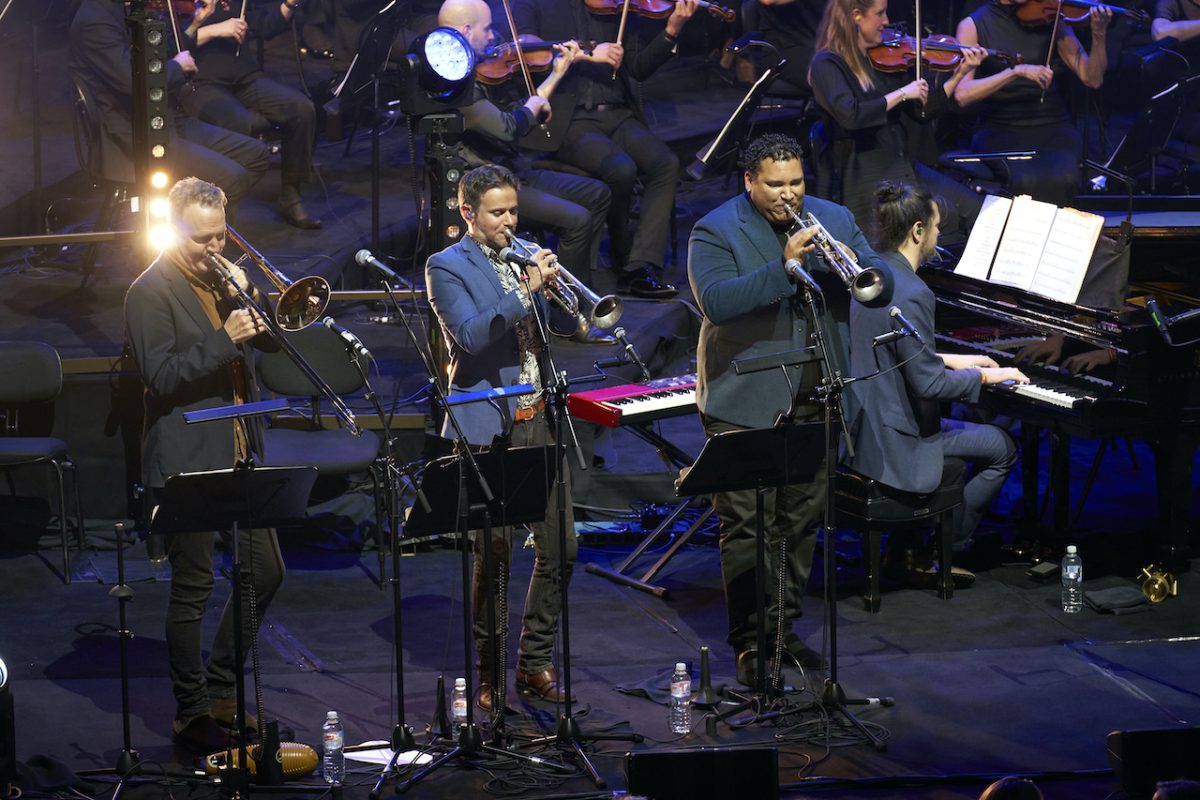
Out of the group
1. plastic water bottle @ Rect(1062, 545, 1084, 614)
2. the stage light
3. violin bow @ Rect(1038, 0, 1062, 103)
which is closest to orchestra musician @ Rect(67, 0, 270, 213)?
the stage light

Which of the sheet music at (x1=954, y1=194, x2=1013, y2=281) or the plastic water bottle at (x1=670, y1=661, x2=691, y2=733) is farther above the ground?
the sheet music at (x1=954, y1=194, x2=1013, y2=281)

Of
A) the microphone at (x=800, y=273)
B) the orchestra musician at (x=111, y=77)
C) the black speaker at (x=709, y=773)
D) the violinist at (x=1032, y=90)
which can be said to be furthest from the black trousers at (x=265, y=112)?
the black speaker at (x=709, y=773)

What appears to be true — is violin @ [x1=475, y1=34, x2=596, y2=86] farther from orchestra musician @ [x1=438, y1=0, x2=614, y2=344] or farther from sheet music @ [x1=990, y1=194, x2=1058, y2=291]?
sheet music @ [x1=990, y1=194, x2=1058, y2=291]

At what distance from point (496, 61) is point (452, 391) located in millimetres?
4117

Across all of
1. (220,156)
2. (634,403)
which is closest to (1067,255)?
(634,403)

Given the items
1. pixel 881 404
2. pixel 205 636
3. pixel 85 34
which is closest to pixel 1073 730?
pixel 881 404

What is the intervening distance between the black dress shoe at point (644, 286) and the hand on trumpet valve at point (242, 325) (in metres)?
4.88

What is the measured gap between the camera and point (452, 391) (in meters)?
5.66

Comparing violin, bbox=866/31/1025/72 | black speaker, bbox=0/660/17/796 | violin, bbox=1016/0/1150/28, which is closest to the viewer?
black speaker, bbox=0/660/17/796

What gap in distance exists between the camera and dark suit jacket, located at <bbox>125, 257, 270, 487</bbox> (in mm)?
5219

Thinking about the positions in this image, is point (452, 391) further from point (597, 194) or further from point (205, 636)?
point (597, 194)

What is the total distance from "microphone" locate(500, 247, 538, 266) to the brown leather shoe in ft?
5.24

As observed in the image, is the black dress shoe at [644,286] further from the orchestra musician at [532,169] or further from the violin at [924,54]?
the violin at [924,54]

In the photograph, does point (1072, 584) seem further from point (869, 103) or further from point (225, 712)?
point (225, 712)
